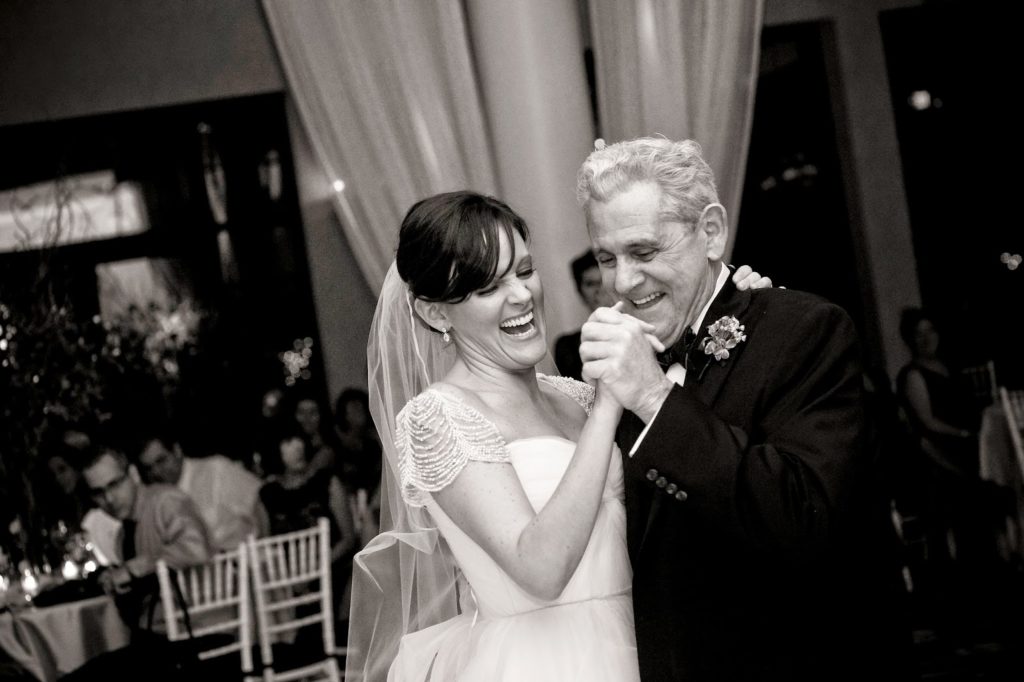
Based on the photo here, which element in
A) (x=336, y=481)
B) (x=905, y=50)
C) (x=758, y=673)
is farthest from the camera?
(x=905, y=50)

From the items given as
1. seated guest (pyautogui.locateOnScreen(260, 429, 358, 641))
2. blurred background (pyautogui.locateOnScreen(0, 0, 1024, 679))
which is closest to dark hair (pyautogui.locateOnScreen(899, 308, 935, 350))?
blurred background (pyautogui.locateOnScreen(0, 0, 1024, 679))

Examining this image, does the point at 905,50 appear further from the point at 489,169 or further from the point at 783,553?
the point at 783,553

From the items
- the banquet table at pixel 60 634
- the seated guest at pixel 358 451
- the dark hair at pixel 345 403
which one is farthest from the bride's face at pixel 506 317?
the dark hair at pixel 345 403

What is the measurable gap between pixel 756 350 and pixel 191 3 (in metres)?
6.11

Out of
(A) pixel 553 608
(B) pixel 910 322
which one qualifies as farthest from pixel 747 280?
(B) pixel 910 322

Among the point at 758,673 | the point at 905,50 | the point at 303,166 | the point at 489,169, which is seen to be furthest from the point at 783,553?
the point at 905,50

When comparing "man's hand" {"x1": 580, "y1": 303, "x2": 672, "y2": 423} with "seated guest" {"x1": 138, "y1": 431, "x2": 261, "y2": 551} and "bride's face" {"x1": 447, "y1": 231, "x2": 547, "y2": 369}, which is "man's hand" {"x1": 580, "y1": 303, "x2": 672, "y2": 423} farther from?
"seated guest" {"x1": 138, "y1": 431, "x2": 261, "y2": 551}

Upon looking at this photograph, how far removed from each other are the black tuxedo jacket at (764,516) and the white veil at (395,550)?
2.26 ft

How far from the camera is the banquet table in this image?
5258 mm

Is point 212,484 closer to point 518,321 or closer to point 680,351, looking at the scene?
point 518,321

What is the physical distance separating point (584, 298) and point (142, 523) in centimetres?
254

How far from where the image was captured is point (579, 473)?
6.26 feet

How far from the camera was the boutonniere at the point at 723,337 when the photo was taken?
1922 mm

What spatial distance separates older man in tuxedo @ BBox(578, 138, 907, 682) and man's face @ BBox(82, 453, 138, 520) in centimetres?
443
